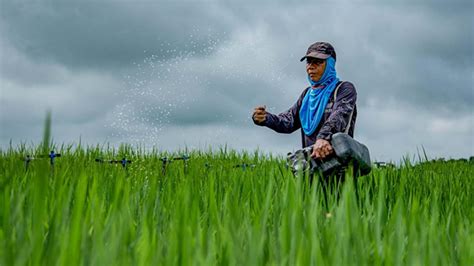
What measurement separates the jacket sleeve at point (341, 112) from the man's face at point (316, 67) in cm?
22

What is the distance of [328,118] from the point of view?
13.8 feet

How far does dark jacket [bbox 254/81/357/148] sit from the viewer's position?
4.05 meters

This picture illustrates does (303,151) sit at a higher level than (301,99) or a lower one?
lower

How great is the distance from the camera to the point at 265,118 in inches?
183

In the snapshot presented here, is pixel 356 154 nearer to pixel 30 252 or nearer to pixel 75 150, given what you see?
pixel 30 252

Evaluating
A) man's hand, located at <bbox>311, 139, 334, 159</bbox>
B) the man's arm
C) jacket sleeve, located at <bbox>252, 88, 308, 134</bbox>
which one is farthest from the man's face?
man's hand, located at <bbox>311, 139, 334, 159</bbox>

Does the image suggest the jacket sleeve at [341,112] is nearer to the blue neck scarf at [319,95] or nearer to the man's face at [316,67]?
the blue neck scarf at [319,95]

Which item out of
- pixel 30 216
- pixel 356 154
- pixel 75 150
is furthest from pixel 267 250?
pixel 75 150

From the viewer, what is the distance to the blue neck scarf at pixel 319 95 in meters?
4.36

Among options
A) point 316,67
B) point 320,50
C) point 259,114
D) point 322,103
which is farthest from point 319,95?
point 259,114

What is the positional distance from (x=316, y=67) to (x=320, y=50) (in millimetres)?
144

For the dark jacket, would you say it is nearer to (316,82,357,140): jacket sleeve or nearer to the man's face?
(316,82,357,140): jacket sleeve

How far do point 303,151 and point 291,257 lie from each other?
94.8 inches

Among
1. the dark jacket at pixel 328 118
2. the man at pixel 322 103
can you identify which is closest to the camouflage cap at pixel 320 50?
the man at pixel 322 103
